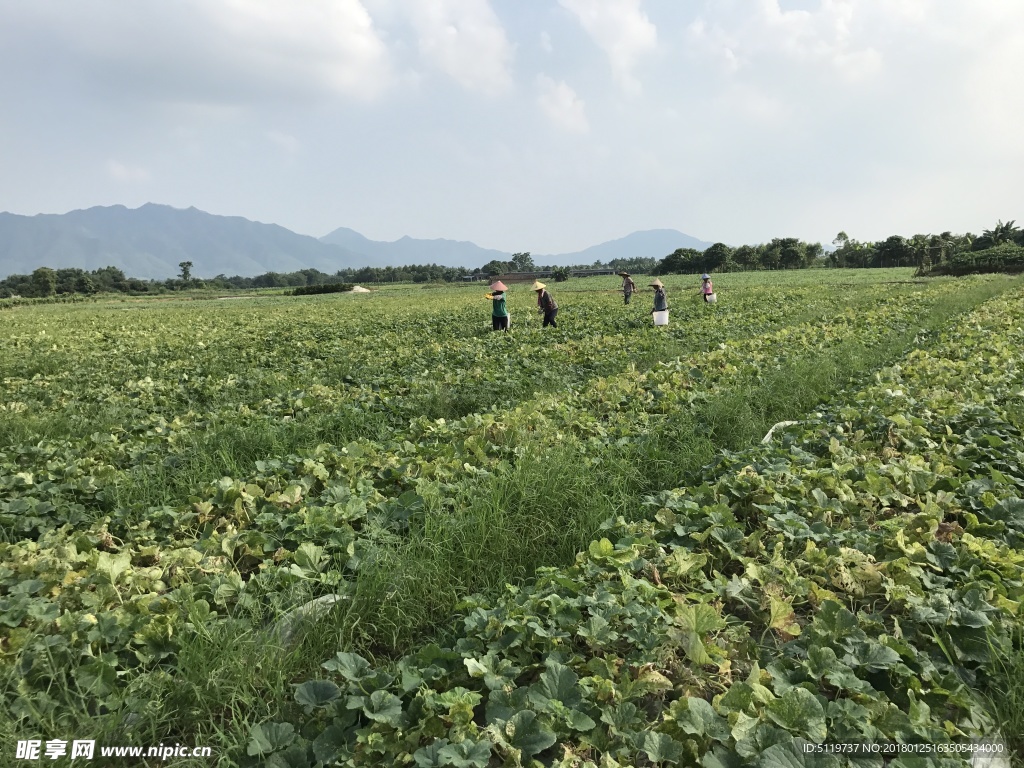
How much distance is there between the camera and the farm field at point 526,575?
2.12 metres

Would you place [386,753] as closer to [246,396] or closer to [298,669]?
[298,669]

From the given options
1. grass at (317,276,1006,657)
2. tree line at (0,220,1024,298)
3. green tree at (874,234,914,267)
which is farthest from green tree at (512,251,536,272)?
grass at (317,276,1006,657)

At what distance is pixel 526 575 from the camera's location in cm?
364

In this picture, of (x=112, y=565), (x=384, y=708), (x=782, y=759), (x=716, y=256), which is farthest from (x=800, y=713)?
(x=716, y=256)

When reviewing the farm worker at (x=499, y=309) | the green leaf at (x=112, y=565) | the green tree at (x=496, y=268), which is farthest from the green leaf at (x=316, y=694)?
the green tree at (x=496, y=268)

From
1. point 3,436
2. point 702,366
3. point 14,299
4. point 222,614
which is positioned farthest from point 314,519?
point 14,299

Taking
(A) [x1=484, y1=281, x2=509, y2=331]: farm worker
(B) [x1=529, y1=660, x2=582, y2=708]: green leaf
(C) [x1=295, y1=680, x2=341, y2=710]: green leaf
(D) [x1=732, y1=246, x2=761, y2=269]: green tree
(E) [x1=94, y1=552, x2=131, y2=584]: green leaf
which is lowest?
(C) [x1=295, y1=680, x2=341, y2=710]: green leaf

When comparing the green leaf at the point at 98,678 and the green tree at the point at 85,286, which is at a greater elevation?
the green tree at the point at 85,286

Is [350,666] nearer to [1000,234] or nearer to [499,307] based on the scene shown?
[499,307]

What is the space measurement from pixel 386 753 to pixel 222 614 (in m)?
1.56

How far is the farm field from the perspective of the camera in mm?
2117

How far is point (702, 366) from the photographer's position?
874cm

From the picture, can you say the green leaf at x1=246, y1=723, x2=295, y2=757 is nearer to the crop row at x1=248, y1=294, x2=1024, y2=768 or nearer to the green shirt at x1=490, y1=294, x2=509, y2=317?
the crop row at x1=248, y1=294, x2=1024, y2=768

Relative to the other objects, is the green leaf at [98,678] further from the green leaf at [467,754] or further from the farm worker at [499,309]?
the farm worker at [499,309]
